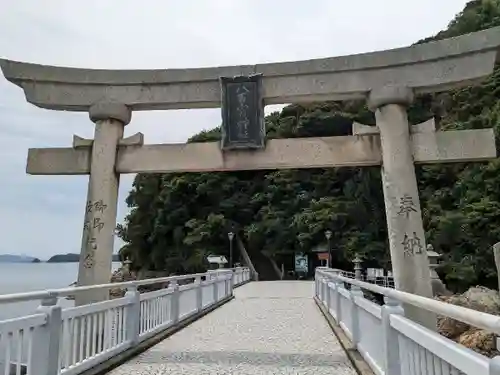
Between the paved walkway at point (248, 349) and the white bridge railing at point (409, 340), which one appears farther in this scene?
the paved walkway at point (248, 349)

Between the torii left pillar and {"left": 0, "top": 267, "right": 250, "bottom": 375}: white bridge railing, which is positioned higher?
the torii left pillar

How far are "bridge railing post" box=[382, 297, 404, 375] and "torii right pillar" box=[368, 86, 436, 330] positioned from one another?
3414mm

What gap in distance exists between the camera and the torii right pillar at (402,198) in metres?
7.25

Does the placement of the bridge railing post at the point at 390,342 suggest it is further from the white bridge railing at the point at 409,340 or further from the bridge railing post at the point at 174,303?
the bridge railing post at the point at 174,303

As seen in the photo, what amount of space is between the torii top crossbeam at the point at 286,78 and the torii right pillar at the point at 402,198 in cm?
38

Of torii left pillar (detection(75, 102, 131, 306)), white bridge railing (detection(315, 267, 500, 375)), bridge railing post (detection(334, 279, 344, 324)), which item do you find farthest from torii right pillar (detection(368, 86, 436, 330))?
torii left pillar (detection(75, 102, 131, 306))

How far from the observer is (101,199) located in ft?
26.6

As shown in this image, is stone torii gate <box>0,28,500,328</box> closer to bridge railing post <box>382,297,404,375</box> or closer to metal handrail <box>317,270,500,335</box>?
bridge railing post <box>382,297,404,375</box>

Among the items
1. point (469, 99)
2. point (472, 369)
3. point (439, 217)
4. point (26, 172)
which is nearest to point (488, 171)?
point (439, 217)

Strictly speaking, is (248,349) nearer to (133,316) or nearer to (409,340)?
(133,316)

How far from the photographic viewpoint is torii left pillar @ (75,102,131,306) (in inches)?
312

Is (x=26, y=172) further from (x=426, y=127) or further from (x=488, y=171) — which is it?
(x=488, y=171)

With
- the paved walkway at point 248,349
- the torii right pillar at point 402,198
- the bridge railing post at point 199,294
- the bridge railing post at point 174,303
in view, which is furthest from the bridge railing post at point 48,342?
the bridge railing post at point 199,294

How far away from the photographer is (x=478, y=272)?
2227cm
